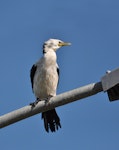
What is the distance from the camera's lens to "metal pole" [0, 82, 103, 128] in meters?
5.67

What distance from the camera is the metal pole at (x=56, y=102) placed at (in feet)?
18.6

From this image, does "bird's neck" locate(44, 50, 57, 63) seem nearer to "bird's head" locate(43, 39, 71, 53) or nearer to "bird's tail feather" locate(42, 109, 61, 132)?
"bird's head" locate(43, 39, 71, 53)

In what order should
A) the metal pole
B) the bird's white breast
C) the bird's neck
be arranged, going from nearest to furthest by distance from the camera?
1. the metal pole
2. the bird's white breast
3. the bird's neck

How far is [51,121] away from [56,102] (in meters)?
2.72

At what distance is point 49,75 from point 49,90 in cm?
31

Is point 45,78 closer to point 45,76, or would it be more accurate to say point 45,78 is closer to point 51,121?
point 45,76

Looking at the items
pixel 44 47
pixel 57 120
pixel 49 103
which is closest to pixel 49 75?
pixel 44 47

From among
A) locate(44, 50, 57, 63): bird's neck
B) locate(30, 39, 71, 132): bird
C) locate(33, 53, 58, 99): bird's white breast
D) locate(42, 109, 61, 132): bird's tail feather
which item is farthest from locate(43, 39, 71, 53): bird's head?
locate(42, 109, 61, 132): bird's tail feather

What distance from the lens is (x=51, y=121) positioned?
859cm

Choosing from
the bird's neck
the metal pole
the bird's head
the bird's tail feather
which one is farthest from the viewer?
the bird's head

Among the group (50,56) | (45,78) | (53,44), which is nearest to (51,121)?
(45,78)

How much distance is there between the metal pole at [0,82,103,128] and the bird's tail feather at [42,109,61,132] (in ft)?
7.51

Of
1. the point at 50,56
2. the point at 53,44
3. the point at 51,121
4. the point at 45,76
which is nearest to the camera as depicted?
the point at 51,121

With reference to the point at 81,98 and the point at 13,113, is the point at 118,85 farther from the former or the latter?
the point at 13,113
